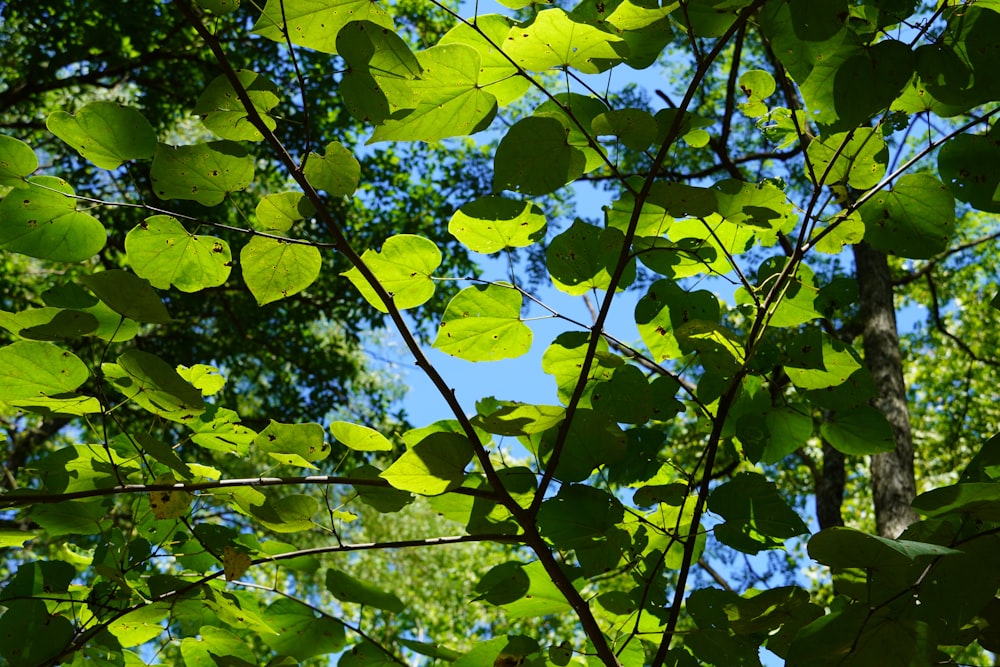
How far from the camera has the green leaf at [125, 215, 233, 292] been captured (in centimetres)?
76

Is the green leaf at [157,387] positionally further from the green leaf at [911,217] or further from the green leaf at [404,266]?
the green leaf at [911,217]

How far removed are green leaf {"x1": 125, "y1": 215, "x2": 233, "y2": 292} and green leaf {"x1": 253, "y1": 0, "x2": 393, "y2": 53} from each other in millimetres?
224

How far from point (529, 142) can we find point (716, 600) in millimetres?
519

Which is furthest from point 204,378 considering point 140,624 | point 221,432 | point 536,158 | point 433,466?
point 536,158

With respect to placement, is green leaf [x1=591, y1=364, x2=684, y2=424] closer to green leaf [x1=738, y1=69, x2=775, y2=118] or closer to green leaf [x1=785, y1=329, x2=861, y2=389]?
green leaf [x1=785, y1=329, x2=861, y2=389]

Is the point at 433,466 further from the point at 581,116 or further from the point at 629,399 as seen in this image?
the point at 581,116

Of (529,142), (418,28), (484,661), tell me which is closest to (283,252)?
(529,142)

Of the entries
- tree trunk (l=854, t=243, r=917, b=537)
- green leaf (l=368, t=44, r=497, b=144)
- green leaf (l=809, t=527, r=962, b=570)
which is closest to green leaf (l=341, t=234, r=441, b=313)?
green leaf (l=368, t=44, r=497, b=144)

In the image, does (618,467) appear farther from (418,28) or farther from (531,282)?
(418,28)

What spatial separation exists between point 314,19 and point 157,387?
35 cm

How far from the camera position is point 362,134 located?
21.4ft

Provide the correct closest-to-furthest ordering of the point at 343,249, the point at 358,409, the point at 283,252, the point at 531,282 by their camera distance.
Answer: the point at 343,249
the point at 283,252
the point at 531,282
the point at 358,409

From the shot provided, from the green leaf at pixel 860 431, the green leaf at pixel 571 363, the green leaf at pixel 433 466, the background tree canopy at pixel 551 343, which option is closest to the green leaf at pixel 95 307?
the background tree canopy at pixel 551 343

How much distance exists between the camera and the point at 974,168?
2.59ft
